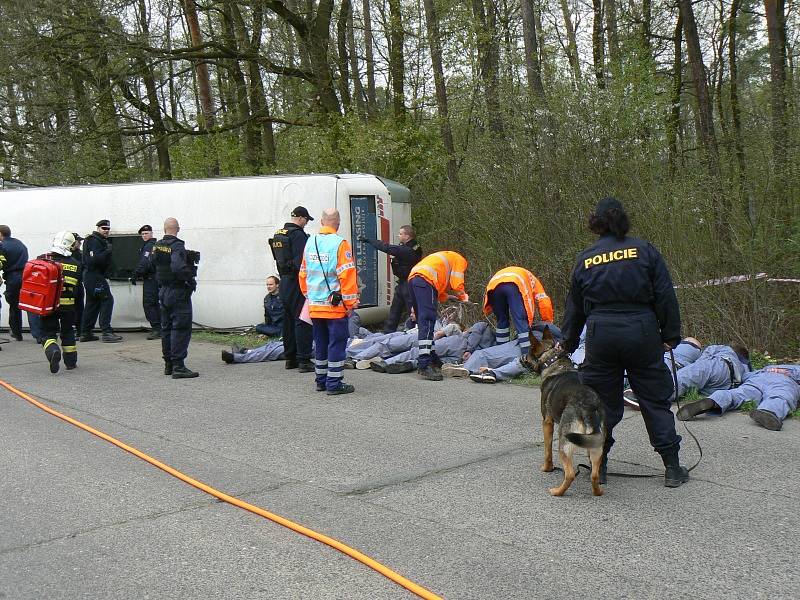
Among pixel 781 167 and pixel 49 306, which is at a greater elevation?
pixel 781 167

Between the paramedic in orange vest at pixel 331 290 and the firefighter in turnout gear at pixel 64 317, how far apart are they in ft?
12.6

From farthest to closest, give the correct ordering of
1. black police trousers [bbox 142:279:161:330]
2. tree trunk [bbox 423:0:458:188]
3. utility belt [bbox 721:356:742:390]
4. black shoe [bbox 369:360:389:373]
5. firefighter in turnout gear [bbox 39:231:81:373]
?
tree trunk [bbox 423:0:458:188]
black police trousers [bbox 142:279:161:330]
firefighter in turnout gear [bbox 39:231:81:373]
black shoe [bbox 369:360:389:373]
utility belt [bbox 721:356:742:390]

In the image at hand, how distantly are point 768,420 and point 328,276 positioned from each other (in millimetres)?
4542

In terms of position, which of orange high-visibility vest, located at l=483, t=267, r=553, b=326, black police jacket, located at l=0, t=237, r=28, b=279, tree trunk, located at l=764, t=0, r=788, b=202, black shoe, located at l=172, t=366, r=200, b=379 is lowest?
black shoe, located at l=172, t=366, r=200, b=379

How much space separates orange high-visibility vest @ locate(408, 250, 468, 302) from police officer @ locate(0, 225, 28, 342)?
7888 millimetres

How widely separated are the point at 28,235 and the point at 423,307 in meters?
9.42

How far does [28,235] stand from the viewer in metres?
15.4

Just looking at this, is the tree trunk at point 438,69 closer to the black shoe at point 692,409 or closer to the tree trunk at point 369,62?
the tree trunk at point 369,62

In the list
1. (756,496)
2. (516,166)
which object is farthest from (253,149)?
(756,496)

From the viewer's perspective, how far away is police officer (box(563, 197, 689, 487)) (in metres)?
5.03

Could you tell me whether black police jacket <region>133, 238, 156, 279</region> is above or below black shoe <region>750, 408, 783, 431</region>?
above

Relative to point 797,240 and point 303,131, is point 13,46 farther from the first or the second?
point 797,240

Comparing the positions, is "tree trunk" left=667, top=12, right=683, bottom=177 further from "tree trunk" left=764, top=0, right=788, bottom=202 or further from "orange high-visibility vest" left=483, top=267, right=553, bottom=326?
"orange high-visibility vest" left=483, top=267, right=553, bottom=326

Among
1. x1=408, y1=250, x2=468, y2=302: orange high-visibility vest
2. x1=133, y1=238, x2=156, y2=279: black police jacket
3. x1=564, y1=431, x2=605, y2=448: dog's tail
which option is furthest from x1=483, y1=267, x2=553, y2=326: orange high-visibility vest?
x1=133, y1=238, x2=156, y2=279: black police jacket
